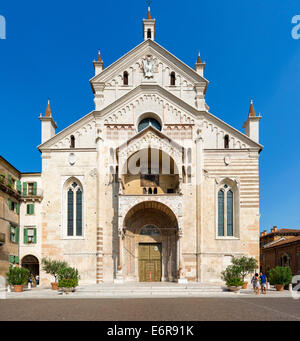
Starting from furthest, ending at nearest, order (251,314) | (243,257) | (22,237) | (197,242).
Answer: (22,237) < (197,242) < (243,257) < (251,314)

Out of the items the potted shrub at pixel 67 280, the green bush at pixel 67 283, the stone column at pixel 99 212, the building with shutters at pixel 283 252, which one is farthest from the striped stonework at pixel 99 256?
the building with shutters at pixel 283 252

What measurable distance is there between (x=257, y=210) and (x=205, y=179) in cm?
491

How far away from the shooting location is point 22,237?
38.9 m

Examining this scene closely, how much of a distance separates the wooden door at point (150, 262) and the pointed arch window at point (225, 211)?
18.2 ft

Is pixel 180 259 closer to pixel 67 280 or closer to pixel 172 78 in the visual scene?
pixel 67 280

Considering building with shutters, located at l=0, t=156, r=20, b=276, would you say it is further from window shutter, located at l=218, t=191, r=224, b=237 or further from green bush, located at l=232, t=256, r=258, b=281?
green bush, located at l=232, t=256, r=258, b=281

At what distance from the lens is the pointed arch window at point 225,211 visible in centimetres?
3394

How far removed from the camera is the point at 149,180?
116 ft

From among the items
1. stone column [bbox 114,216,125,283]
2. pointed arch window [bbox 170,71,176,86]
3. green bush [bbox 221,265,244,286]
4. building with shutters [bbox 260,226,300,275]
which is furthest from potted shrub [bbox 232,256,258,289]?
pointed arch window [bbox 170,71,176,86]

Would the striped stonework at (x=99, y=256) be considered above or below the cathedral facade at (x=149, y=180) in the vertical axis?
below

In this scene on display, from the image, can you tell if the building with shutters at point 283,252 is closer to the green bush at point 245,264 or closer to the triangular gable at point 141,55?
the green bush at point 245,264

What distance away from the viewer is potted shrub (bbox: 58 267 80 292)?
26820 millimetres
